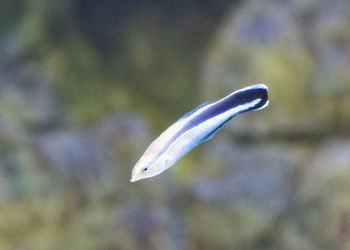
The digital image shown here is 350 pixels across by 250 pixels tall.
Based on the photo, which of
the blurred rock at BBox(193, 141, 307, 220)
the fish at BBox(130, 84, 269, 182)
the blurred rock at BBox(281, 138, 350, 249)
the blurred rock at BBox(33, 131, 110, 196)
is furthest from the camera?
the blurred rock at BBox(33, 131, 110, 196)

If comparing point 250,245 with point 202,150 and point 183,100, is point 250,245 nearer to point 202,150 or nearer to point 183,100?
point 202,150

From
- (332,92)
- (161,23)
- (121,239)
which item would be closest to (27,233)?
(121,239)

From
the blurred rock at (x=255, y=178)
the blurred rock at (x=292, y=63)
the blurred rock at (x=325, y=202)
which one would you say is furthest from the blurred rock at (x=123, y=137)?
the blurred rock at (x=325, y=202)

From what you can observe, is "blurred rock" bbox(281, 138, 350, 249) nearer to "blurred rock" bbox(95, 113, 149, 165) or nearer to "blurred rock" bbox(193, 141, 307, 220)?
"blurred rock" bbox(193, 141, 307, 220)

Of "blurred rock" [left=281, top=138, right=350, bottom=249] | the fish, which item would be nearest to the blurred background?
"blurred rock" [left=281, top=138, right=350, bottom=249]

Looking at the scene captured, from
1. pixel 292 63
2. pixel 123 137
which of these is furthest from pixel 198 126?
pixel 123 137

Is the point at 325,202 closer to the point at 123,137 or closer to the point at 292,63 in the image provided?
the point at 292,63
